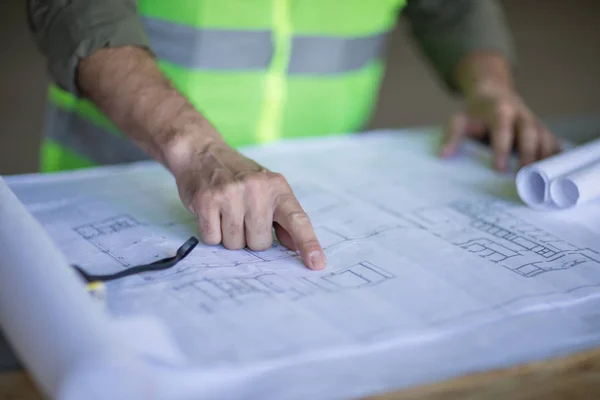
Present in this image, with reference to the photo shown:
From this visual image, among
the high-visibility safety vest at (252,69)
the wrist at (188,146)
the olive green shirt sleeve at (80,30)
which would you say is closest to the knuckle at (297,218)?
the wrist at (188,146)

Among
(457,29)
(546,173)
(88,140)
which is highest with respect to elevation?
(457,29)

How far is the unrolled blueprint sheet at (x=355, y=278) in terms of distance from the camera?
52cm

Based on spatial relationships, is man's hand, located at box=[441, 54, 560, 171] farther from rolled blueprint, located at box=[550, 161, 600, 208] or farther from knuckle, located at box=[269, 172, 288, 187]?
knuckle, located at box=[269, 172, 288, 187]

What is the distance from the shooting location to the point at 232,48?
40.6 inches

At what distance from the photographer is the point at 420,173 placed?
96 cm

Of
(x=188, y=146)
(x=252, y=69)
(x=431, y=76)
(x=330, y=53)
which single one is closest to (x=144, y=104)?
(x=188, y=146)

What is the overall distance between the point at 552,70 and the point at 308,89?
2.34 m

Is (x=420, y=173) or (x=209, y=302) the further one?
(x=420, y=173)

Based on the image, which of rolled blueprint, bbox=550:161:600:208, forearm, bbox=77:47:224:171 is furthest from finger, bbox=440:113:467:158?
forearm, bbox=77:47:224:171

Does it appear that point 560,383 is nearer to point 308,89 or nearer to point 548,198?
point 548,198

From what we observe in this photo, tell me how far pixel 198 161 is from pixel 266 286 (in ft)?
0.55

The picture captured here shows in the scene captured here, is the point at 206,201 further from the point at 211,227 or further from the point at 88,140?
the point at 88,140

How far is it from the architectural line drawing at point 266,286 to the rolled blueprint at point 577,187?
11.6 inches

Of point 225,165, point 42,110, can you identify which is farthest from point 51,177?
point 42,110
